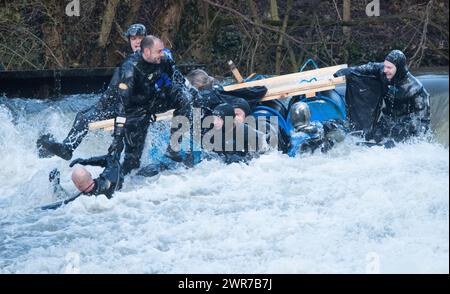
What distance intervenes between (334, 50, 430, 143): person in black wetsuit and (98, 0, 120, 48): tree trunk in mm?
4608

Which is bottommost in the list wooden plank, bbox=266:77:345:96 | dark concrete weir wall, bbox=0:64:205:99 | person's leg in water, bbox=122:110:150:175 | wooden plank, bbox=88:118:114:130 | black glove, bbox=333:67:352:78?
person's leg in water, bbox=122:110:150:175

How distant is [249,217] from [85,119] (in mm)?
2257

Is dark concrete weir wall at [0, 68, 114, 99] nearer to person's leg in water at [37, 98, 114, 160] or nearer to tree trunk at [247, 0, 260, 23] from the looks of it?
person's leg in water at [37, 98, 114, 160]

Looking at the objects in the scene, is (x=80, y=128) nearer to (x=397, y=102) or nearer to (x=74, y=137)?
(x=74, y=137)

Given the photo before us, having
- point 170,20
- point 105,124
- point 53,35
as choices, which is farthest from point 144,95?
point 170,20

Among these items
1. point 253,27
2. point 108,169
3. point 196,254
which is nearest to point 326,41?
point 253,27

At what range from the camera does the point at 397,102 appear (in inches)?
355

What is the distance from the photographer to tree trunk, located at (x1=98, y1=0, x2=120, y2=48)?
1262cm

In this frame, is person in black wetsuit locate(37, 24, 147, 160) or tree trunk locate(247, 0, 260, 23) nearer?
person in black wetsuit locate(37, 24, 147, 160)

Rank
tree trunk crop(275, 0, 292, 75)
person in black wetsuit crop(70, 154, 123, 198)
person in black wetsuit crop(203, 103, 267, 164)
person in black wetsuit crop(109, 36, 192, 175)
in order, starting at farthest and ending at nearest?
tree trunk crop(275, 0, 292, 75) → person in black wetsuit crop(203, 103, 267, 164) → person in black wetsuit crop(109, 36, 192, 175) → person in black wetsuit crop(70, 154, 123, 198)

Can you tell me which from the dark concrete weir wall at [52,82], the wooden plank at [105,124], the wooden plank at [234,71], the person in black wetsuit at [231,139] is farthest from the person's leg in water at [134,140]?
the dark concrete weir wall at [52,82]

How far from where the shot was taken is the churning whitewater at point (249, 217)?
598 centimetres

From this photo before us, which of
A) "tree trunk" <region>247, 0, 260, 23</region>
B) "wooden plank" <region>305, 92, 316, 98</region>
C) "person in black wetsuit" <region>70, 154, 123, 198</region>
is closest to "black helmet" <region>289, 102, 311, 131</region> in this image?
"wooden plank" <region>305, 92, 316, 98</region>

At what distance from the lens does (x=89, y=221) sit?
707 cm
